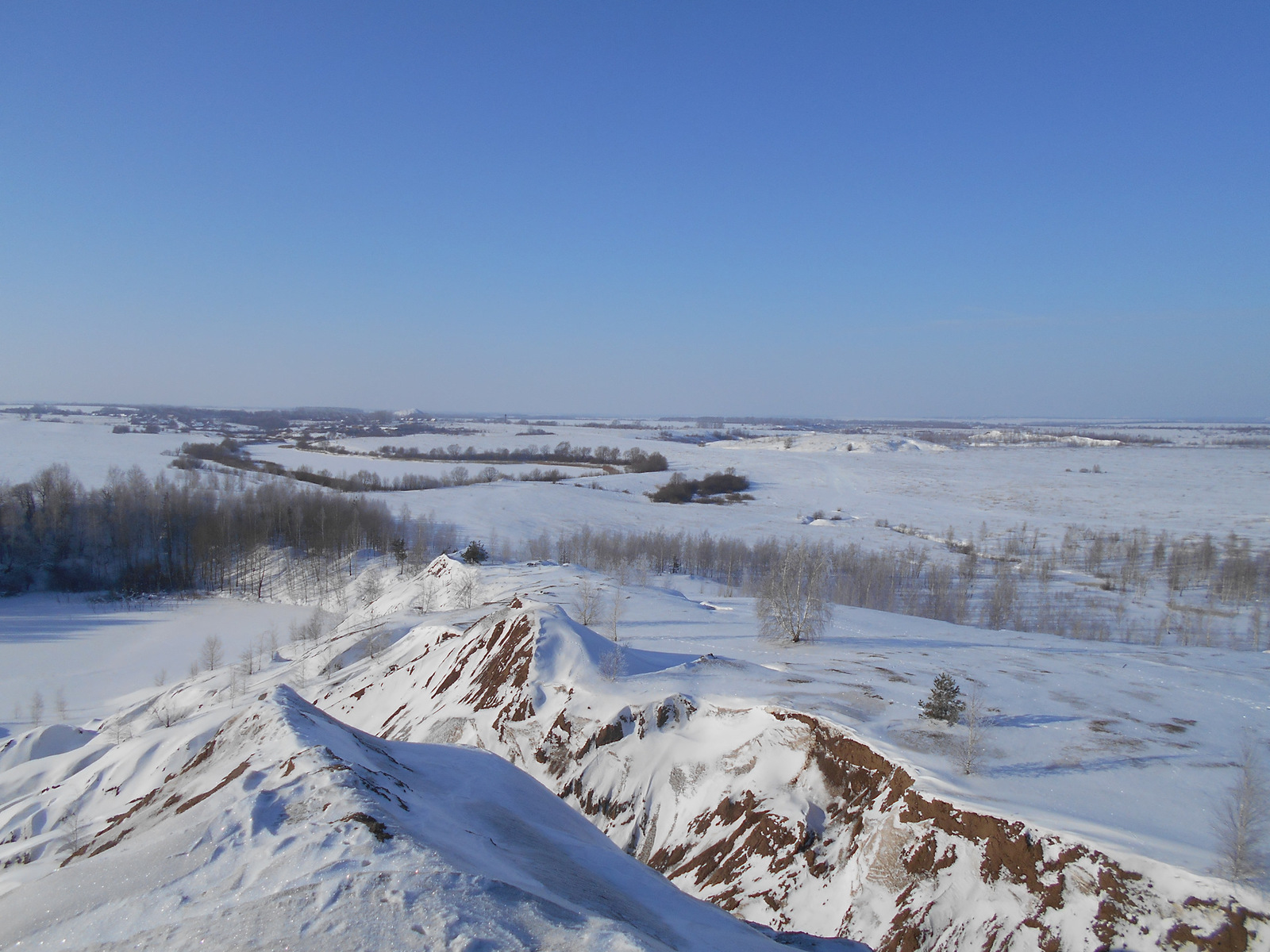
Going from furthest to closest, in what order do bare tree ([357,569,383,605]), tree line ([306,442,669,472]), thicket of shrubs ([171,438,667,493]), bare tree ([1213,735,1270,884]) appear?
1. tree line ([306,442,669,472])
2. thicket of shrubs ([171,438,667,493])
3. bare tree ([357,569,383,605])
4. bare tree ([1213,735,1270,884])

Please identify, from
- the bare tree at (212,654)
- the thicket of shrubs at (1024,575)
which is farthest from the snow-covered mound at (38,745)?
the thicket of shrubs at (1024,575)

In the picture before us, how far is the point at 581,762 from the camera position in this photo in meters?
15.4

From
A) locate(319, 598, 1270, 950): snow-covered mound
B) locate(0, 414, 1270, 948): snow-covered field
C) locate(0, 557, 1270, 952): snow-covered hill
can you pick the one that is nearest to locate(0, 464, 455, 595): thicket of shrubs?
locate(0, 414, 1270, 948): snow-covered field

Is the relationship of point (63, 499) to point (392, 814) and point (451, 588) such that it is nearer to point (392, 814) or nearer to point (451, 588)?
point (451, 588)

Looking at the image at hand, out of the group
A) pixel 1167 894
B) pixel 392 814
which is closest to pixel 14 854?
pixel 392 814

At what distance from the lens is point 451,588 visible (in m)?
36.7

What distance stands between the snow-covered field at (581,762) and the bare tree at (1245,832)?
25cm

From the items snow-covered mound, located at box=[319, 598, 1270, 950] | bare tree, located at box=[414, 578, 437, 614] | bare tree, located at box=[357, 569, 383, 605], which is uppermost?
snow-covered mound, located at box=[319, 598, 1270, 950]

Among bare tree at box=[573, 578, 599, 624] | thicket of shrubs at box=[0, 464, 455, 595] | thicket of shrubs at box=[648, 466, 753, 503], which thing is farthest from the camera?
thicket of shrubs at box=[648, 466, 753, 503]

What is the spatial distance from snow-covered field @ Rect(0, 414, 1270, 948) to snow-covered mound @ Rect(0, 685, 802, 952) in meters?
0.05

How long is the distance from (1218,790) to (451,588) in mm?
33444

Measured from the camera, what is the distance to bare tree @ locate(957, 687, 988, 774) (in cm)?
1111

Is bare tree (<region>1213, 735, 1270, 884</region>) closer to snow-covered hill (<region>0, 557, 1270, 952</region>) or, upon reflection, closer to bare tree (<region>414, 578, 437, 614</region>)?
snow-covered hill (<region>0, 557, 1270, 952</region>)

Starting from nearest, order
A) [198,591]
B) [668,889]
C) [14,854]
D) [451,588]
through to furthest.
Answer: [668,889] < [14,854] < [451,588] < [198,591]
